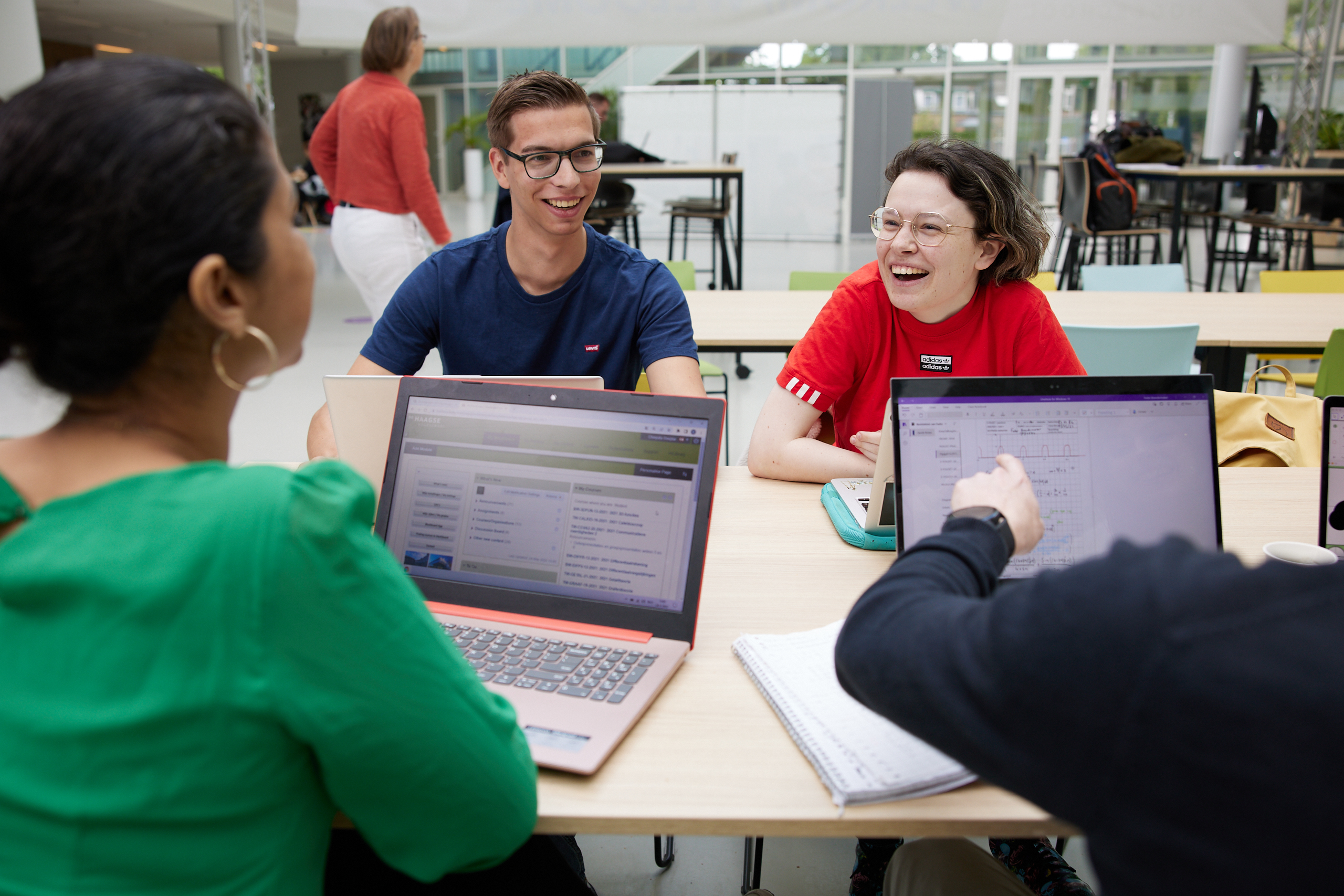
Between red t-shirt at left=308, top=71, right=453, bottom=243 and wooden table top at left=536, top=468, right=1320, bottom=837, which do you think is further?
red t-shirt at left=308, top=71, right=453, bottom=243

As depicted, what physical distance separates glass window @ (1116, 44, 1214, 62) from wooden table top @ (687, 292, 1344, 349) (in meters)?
9.61

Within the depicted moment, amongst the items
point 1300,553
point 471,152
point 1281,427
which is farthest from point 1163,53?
point 1300,553

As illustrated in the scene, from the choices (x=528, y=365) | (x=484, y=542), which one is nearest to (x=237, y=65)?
(x=528, y=365)

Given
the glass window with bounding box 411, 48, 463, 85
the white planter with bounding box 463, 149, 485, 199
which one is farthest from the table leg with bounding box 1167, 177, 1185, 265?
the glass window with bounding box 411, 48, 463, 85

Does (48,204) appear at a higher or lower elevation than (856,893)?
higher

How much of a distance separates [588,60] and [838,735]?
13073mm

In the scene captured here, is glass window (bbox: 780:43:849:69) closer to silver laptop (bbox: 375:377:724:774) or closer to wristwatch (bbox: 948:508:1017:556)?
silver laptop (bbox: 375:377:724:774)

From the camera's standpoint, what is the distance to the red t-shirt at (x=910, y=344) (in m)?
1.75

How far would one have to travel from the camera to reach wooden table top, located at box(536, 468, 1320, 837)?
2.61 ft

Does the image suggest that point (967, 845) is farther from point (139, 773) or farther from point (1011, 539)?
point (139, 773)

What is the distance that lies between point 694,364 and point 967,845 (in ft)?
3.51

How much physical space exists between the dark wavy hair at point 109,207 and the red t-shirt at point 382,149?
3302mm

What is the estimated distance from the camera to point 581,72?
1270 centimetres

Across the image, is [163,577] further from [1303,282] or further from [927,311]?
[1303,282]
